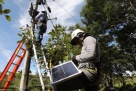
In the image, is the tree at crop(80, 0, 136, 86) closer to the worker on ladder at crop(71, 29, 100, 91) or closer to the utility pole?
the utility pole

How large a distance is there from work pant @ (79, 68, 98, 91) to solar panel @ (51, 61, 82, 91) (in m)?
0.15

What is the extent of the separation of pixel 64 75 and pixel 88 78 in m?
0.45

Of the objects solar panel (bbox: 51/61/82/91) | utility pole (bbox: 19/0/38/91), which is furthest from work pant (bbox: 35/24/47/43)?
solar panel (bbox: 51/61/82/91)

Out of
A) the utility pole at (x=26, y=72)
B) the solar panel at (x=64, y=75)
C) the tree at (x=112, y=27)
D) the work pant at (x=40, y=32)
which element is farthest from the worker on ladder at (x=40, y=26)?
the tree at (x=112, y=27)

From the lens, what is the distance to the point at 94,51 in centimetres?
331

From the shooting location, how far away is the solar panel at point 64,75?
300 centimetres

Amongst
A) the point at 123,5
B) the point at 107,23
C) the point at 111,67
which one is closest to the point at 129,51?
the point at 111,67

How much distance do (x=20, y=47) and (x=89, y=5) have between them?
15.9 m

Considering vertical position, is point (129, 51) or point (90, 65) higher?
point (129, 51)

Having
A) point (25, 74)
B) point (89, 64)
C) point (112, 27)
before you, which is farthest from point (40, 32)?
point (112, 27)

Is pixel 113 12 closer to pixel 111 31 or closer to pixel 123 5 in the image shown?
pixel 123 5

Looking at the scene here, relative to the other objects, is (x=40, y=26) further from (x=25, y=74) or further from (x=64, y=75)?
(x=64, y=75)

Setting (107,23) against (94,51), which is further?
(107,23)

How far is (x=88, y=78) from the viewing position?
3318 millimetres
